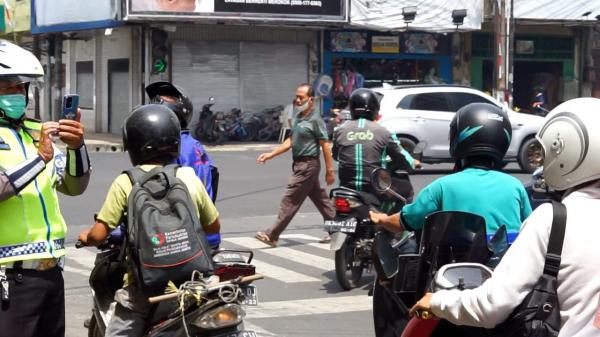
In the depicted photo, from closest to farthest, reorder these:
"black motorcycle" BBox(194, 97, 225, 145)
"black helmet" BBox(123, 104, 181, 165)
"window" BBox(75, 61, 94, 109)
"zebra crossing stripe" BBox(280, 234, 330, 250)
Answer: "black helmet" BBox(123, 104, 181, 165) → "zebra crossing stripe" BBox(280, 234, 330, 250) → "black motorcycle" BBox(194, 97, 225, 145) → "window" BBox(75, 61, 94, 109)

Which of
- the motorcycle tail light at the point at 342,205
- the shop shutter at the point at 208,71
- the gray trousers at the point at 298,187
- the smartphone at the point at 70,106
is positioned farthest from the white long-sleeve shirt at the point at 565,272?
the shop shutter at the point at 208,71

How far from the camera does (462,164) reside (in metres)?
4.97

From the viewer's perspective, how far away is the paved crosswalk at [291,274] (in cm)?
873

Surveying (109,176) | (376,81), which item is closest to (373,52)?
(376,81)

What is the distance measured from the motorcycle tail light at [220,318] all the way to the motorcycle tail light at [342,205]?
509 cm

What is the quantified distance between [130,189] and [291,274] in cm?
584

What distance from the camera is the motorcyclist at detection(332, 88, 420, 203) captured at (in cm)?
968

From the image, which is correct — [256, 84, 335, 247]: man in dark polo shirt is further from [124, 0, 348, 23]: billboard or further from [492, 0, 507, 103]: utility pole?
Answer: [492, 0, 507, 103]: utility pole

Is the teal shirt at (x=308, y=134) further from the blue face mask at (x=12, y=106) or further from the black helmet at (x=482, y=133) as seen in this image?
the blue face mask at (x=12, y=106)

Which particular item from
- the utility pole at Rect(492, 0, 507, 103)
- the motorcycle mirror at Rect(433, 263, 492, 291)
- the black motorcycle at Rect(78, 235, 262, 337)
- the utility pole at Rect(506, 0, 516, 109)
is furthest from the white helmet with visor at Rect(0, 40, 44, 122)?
the utility pole at Rect(506, 0, 516, 109)

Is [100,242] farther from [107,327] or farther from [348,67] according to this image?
[348,67]

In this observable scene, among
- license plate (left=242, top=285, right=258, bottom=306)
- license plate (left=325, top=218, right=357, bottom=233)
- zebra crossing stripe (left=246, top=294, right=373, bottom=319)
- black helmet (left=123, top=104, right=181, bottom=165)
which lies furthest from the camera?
license plate (left=325, top=218, right=357, bottom=233)

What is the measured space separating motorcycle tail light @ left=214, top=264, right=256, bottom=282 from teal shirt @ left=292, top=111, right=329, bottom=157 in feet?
21.4

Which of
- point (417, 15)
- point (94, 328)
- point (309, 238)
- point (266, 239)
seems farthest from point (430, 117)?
point (94, 328)
